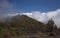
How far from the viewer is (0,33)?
37.2 m

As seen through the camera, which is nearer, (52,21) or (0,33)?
(0,33)

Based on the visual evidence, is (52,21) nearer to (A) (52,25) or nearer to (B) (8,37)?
(A) (52,25)

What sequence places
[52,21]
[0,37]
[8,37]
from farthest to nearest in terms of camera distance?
[52,21]
[8,37]
[0,37]

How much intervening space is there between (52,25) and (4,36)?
35.2m

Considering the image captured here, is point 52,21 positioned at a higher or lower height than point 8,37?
higher

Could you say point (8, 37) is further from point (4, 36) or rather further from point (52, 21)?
point (52, 21)

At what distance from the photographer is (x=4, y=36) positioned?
3716cm

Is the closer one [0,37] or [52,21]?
[0,37]

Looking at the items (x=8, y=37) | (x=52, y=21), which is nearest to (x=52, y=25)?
(x=52, y=21)

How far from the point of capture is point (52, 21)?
67562 millimetres

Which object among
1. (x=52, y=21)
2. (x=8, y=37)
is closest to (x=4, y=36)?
(x=8, y=37)

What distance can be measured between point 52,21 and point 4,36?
3360 cm

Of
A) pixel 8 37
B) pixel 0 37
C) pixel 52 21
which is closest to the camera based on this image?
pixel 0 37

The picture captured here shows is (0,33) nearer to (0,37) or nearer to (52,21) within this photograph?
(0,37)
